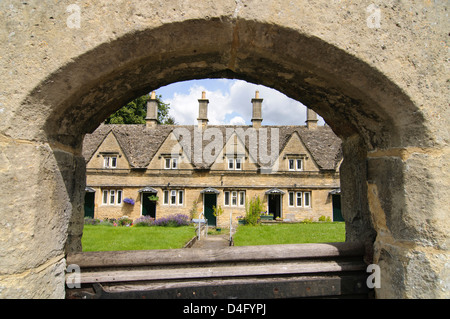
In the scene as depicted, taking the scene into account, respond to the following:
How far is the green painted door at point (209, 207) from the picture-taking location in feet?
73.8

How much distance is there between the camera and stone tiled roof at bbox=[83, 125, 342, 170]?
23203mm

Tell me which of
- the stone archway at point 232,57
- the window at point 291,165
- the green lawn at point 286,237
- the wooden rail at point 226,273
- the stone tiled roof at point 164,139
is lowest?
the green lawn at point 286,237

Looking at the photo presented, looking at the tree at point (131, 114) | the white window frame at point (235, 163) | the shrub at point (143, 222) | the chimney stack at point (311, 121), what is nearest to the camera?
the shrub at point (143, 222)

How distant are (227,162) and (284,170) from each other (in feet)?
15.3

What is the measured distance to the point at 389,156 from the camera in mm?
1800

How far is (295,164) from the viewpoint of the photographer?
76.3 ft

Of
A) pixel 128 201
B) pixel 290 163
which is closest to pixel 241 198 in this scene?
pixel 290 163

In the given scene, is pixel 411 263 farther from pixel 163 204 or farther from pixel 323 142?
pixel 323 142

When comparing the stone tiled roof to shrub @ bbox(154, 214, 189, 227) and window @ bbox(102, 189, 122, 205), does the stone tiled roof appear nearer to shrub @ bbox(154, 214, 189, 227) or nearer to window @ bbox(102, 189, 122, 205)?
window @ bbox(102, 189, 122, 205)

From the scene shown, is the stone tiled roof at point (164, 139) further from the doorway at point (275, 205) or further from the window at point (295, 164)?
the doorway at point (275, 205)

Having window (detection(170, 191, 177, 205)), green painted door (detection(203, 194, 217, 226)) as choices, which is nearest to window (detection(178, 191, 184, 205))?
window (detection(170, 191, 177, 205))

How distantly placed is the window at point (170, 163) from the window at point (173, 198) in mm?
2019

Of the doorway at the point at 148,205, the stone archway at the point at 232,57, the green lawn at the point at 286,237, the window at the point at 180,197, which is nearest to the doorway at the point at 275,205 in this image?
the window at the point at 180,197

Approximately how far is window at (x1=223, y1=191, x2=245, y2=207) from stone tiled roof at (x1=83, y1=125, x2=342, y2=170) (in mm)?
2876
